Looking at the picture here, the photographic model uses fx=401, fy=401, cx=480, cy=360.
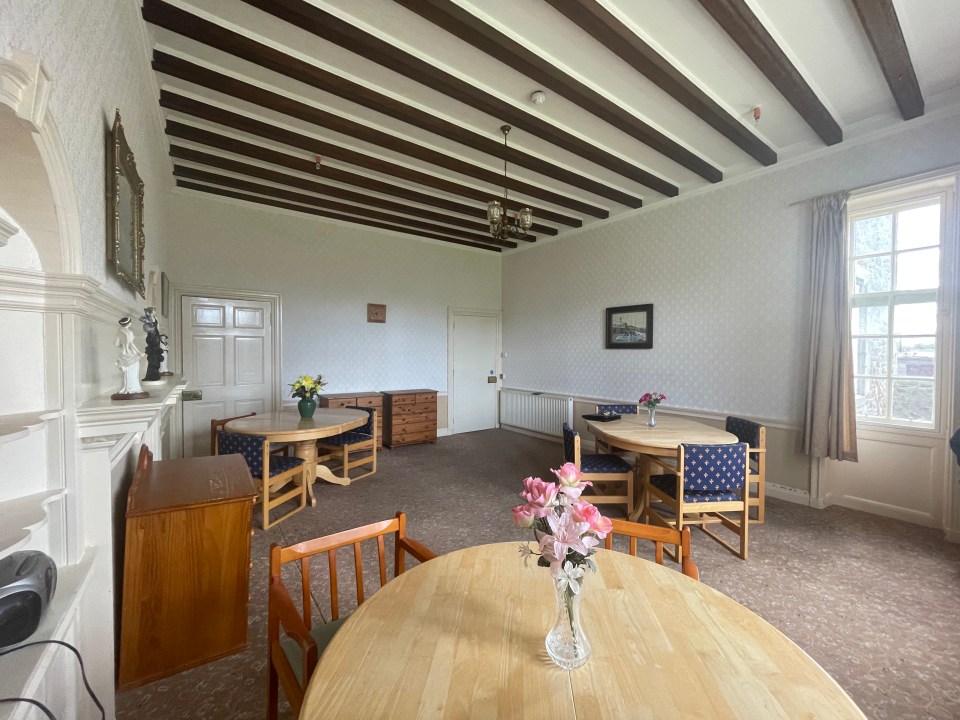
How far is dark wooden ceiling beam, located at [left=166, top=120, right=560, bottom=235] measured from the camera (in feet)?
10.8

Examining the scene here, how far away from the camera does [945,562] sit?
2604 mm

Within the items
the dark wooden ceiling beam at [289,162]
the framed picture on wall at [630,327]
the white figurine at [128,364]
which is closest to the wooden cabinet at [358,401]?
the dark wooden ceiling beam at [289,162]

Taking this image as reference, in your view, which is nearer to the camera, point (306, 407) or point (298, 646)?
point (298, 646)

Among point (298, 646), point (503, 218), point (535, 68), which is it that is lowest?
point (298, 646)

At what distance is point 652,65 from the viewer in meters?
2.46

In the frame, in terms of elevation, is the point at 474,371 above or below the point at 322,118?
below

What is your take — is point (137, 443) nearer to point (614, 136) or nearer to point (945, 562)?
point (614, 136)

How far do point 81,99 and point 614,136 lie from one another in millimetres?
3397

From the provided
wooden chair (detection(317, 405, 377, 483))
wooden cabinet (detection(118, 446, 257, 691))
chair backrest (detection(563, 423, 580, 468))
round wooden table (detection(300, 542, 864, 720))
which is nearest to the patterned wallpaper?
chair backrest (detection(563, 423, 580, 468))

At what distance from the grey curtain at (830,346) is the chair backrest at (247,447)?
4.56 m

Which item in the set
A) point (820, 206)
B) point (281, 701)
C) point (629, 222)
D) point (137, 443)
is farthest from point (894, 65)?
point (137, 443)

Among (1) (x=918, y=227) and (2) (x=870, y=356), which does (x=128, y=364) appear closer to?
(2) (x=870, y=356)

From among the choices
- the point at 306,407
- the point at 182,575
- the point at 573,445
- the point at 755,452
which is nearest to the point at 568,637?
the point at 182,575

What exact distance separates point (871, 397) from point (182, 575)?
4956 millimetres
